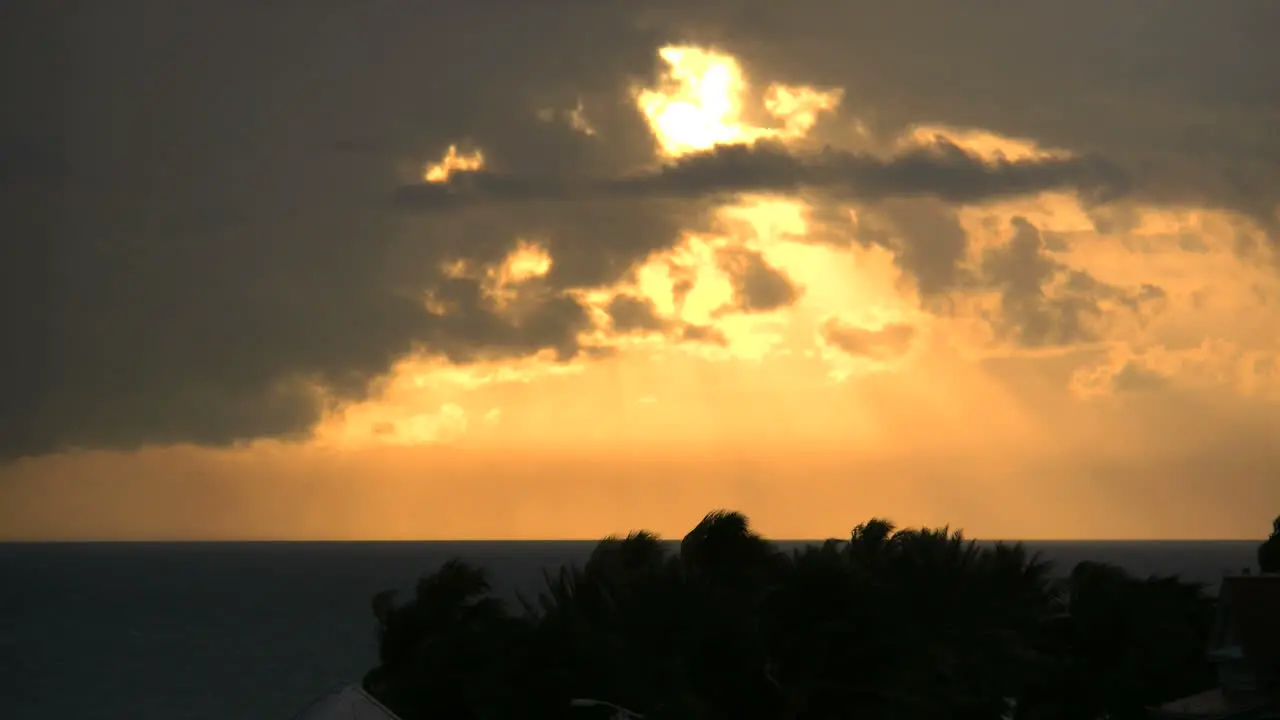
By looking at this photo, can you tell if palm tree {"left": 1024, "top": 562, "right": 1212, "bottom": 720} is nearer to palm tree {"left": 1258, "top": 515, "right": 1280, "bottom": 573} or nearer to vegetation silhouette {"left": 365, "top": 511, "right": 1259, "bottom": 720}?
vegetation silhouette {"left": 365, "top": 511, "right": 1259, "bottom": 720}

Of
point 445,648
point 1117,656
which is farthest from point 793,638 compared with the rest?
point 1117,656

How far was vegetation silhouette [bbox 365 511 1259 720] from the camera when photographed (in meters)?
44.2

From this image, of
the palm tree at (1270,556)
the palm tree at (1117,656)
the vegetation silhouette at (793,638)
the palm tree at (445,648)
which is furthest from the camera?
the palm tree at (1270,556)

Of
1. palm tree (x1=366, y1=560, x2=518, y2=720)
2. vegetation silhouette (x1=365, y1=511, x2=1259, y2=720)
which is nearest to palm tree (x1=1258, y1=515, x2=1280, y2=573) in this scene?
vegetation silhouette (x1=365, y1=511, x2=1259, y2=720)

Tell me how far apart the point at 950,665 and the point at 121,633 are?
16211 centimetres

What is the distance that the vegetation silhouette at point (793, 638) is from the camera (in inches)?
1741

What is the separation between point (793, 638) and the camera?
45.5 meters

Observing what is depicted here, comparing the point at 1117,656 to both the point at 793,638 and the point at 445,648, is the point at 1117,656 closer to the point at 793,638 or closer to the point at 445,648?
the point at 793,638

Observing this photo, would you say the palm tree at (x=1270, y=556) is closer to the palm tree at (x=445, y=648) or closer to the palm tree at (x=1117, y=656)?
the palm tree at (x=1117, y=656)

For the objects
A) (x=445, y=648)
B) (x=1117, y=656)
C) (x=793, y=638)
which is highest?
(x=793, y=638)

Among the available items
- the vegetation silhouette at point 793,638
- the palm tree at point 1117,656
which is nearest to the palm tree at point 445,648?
the vegetation silhouette at point 793,638

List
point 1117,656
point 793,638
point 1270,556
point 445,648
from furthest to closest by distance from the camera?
point 1270,556
point 1117,656
point 445,648
point 793,638

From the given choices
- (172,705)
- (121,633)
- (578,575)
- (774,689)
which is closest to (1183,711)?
(774,689)

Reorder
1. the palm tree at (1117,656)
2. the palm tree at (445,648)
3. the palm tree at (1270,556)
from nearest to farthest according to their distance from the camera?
1. the palm tree at (445,648)
2. the palm tree at (1117,656)
3. the palm tree at (1270,556)
